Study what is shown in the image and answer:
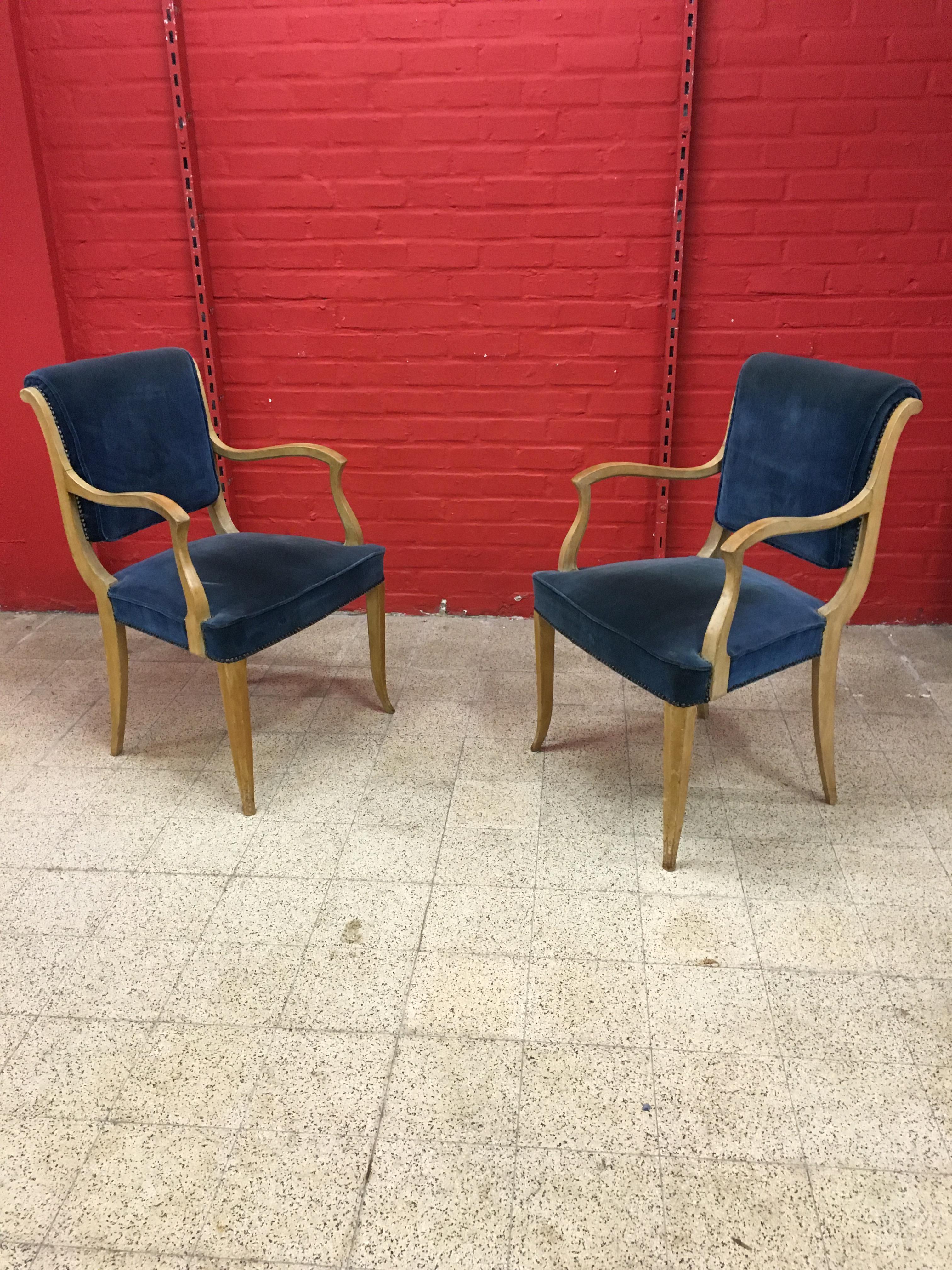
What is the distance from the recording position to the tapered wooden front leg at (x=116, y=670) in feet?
8.19

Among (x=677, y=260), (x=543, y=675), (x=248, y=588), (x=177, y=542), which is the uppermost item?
(x=677, y=260)

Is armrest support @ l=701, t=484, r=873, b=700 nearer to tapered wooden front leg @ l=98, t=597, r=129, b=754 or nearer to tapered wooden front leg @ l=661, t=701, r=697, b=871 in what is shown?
tapered wooden front leg @ l=661, t=701, r=697, b=871

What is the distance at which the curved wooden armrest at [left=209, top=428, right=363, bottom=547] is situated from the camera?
8.96 feet

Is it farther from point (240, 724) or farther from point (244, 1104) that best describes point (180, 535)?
point (244, 1104)

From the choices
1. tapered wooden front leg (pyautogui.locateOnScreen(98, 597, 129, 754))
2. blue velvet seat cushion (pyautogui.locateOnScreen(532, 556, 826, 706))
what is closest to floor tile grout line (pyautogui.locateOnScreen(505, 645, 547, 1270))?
blue velvet seat cushion (pyautogui.locateOnScreen(532, 556, 826, 706))

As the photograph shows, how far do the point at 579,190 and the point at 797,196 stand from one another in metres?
0.63

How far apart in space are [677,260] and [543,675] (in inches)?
52.8

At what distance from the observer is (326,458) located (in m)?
2.73

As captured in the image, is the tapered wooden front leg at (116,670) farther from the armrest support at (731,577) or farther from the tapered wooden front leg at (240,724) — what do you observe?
the armrest support at (731,577)

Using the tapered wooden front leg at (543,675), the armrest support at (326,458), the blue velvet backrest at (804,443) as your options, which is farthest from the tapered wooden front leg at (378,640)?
the blue velvet backrest at (804,443)

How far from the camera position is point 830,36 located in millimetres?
2750

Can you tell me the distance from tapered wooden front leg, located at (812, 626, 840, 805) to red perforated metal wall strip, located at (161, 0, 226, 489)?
1913 millimetres

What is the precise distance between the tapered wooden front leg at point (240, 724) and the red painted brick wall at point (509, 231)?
1209 mm

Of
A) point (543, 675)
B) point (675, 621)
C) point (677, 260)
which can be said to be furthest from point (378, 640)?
point (677, 260)
